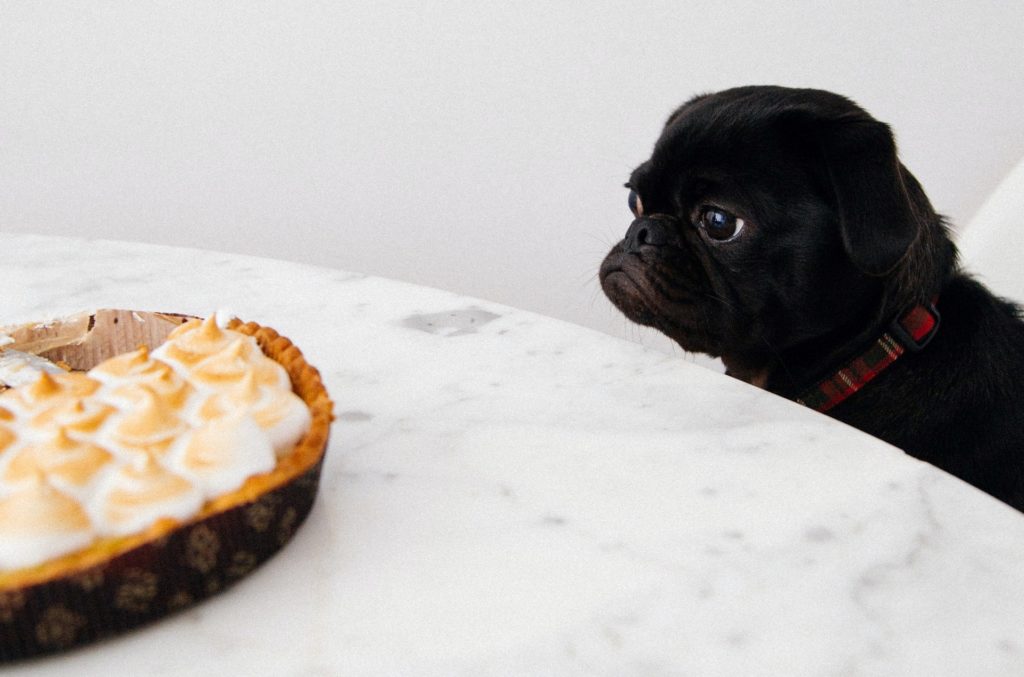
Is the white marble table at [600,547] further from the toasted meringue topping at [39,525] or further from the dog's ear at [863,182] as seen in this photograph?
the dog's ear at [863,182]

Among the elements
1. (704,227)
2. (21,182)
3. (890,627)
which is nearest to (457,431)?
(890,627)

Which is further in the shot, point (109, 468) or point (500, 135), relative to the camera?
point (500, 135)

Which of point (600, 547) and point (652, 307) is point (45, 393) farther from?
point (652, 307)

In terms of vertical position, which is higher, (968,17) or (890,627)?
(968,17)

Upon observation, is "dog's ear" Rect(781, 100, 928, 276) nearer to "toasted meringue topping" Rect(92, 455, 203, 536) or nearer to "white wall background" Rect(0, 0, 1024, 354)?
"toasted meringue topping" Rect(92, 455, 203, 536)

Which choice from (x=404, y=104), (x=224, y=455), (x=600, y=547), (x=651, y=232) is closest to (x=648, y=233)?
(x=651, y=232)

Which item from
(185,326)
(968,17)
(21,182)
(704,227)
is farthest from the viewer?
(21,182)

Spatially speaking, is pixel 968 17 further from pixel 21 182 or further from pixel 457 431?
pixel 21 182
